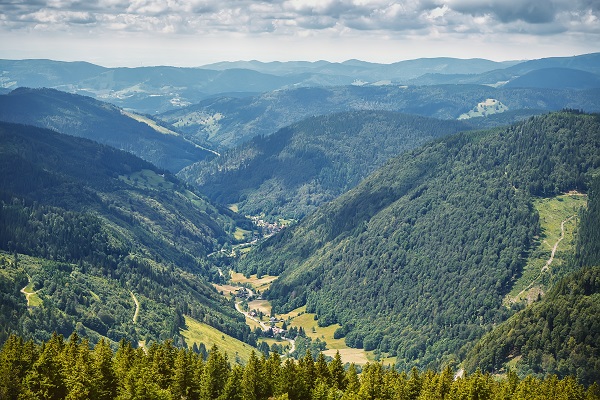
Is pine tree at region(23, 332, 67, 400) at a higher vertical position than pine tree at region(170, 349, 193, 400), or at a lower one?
higher

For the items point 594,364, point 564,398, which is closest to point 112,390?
point 564,398

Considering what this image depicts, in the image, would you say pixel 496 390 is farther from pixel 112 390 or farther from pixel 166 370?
pixel 112 390

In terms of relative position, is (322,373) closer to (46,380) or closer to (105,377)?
(105,377)

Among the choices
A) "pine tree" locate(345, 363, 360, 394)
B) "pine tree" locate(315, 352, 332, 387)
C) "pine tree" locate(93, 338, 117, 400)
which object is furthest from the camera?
"pine tree" locate(315, 352, 332, 387)

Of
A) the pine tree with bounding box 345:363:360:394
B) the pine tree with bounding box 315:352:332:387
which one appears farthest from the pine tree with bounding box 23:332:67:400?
the pine tree with bounding box 345:363:360:394

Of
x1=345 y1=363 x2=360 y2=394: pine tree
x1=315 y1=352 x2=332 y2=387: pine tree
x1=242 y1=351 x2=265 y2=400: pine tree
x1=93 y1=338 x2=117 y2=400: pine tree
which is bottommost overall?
x1=345 y1=363 x2=360 y2=394: pine tree

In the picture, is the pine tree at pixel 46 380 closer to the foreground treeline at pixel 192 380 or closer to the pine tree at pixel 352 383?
the foreground treeline at pixel 192 380

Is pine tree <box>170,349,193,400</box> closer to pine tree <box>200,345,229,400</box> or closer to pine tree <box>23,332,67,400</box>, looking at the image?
pine tree <box>200,345,229,400</box>

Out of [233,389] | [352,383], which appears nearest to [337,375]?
[352,383]
